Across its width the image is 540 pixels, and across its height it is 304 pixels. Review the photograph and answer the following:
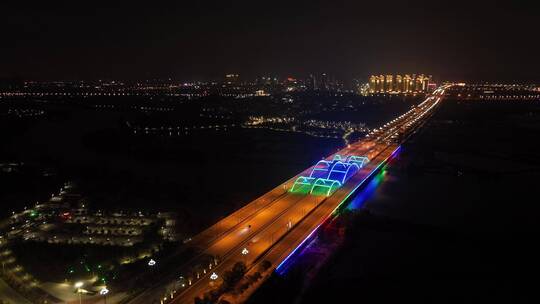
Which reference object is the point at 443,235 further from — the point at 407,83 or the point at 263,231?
the point at 407,83

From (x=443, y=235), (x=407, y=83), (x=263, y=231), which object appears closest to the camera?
(x=263, y=231)

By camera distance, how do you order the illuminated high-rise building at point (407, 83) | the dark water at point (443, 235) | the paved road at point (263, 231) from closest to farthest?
1. the paved road at point (263, 231)
2. the dark water at point (443, 235)
3. the illuminated high-rise building at point (407, 83)

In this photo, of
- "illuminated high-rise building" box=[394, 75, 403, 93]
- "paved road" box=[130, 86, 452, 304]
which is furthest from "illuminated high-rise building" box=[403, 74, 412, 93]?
"paved road" box=[130, 86, 452, 304]

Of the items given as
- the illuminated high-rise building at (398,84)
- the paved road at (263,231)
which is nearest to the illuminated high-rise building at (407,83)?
the illuminated high-rise building at (398,84)

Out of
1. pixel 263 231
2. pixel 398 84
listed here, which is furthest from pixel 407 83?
pixel 263 231

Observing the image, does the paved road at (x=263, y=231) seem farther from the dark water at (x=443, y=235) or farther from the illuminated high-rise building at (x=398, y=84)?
the illuminated high-rise building at (x=398, y=84)

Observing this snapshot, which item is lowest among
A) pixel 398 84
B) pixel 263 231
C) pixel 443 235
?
pixel 443 235

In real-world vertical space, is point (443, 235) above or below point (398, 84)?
below

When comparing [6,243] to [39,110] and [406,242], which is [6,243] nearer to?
[406,242]

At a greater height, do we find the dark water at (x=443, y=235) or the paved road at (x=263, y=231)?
the paved road at (x=263, y=231)

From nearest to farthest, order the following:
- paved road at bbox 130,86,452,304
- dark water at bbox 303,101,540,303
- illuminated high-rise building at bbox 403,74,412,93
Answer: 1. paved road at bbox 130,86,452,304
2. dark water at bbox 303,101,540,303
3. illuminated high-rise building at bbox 403,74,412,93

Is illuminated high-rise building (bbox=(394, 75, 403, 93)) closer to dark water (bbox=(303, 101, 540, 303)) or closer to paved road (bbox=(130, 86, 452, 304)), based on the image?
dark water (bbox=(303, 101, 540, 303))
